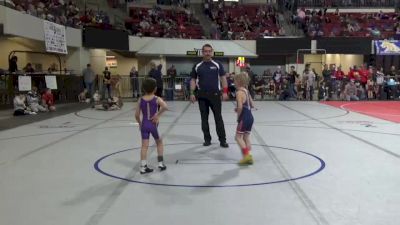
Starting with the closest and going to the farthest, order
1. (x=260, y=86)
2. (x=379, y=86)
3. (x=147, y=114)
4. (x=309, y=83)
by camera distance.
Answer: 1. (x=147, y=114)
2. (x=309, y=83)
3. (x=379, y=86)
4. (x=260, y=86)

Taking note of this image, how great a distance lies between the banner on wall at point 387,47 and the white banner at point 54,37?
17.8 meters

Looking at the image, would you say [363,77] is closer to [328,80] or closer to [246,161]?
[328,80]

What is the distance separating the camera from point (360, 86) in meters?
22.5

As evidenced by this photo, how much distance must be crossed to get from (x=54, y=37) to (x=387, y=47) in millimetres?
18475

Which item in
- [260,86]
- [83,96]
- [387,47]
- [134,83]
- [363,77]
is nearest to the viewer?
[83,96]

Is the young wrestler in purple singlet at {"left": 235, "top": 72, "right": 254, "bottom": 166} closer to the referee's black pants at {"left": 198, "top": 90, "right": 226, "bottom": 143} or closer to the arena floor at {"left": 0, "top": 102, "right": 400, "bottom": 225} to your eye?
the arena floor at {"left": 0, "top": 102, "right": 400, "bottom": 225}

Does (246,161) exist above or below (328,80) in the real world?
below

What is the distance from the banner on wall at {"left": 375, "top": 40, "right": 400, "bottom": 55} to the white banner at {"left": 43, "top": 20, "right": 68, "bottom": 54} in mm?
17778

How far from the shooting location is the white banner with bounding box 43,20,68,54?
19.1 m

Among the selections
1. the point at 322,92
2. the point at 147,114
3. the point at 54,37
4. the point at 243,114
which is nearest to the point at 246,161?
the point at 243,114

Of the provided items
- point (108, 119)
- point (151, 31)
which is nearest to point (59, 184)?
point (108, 119)

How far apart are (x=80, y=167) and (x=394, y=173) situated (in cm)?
417

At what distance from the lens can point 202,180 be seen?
574 cm

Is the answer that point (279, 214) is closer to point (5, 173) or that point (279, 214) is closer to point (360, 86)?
point (5, 173)
